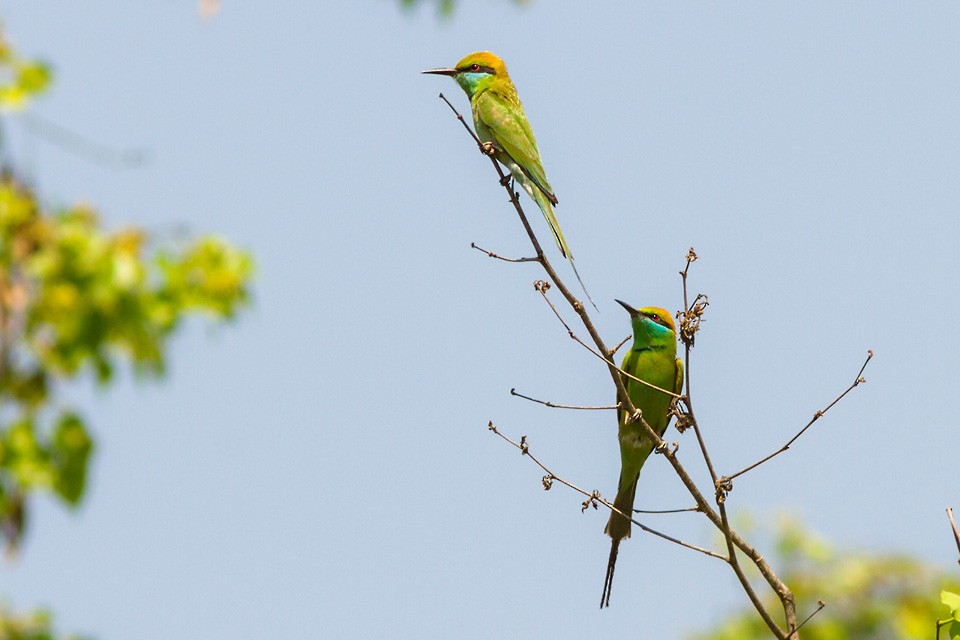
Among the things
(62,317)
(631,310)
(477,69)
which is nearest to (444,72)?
(477,69)

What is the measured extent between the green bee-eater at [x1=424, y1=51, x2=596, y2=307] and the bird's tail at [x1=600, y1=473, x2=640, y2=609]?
1028 mm

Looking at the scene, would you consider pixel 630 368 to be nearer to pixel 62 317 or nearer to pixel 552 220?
pixel 552 220

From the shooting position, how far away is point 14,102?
9.27ft

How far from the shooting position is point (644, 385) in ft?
17.7

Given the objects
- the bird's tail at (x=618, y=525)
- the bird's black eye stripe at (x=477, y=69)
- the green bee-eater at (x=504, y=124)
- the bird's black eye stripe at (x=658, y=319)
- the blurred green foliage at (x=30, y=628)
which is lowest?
the blurred green foliage at (x=30, y=628)

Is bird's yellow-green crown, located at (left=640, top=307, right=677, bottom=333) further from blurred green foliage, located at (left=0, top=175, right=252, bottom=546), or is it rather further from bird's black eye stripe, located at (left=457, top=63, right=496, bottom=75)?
blurred green foliage, located at (left=0, top=175, right=252, bottom=546)

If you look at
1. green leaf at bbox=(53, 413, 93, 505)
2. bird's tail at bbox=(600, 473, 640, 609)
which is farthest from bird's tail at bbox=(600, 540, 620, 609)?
green leaf at bbox=(53, 413, 93, 505)

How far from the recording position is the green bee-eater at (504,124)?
5.79 meters

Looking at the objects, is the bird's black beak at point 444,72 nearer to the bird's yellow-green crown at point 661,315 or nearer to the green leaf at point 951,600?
the bird's yellow-green crown at point 661,315

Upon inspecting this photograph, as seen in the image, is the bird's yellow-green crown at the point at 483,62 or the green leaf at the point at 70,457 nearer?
the green leaf at the point at 70,457

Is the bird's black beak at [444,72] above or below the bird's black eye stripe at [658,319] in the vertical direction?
above

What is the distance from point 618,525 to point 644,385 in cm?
66

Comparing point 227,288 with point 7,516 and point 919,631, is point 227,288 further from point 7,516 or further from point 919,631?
point 919,631

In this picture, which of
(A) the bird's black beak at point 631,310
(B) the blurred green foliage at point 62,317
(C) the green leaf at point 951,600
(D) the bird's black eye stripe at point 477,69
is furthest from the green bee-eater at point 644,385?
(B) the blurred green foliage at point 62,317
